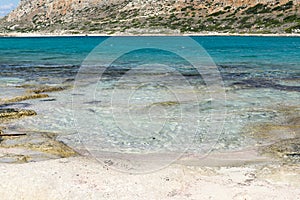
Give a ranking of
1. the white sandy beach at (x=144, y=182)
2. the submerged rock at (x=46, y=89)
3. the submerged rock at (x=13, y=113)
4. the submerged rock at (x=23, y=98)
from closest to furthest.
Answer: the white sandy beach at (x=144, y=182)
the submerged rock at (x=13, y=113)
the submerged rock at (x=23, y=98)
the submerged rock at (x=46, y=89)

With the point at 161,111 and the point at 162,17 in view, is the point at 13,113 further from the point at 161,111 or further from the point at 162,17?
the point at 162,17

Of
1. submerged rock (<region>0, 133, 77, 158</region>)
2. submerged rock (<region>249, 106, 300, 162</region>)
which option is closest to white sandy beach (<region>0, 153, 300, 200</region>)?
submerged rock (<region>0, 133, 77, 158</region>)

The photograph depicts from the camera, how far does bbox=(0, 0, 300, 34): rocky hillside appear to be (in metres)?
112

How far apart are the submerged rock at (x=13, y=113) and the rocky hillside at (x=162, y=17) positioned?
304ft

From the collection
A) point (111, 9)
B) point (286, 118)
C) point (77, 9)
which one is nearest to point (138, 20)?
point (111, 9)

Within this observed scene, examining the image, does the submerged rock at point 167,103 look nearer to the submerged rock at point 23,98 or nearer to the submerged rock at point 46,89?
the submerged rock at point 23,98

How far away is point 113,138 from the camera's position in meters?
13.7

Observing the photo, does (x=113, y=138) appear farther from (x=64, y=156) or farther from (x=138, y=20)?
(x=138, y=20)

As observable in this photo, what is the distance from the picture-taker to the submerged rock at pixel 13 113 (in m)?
16.1

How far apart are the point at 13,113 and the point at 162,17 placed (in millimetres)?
123000

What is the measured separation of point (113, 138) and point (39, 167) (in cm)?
352

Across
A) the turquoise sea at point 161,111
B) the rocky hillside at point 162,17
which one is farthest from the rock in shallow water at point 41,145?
the rocky hillside at point 162,17

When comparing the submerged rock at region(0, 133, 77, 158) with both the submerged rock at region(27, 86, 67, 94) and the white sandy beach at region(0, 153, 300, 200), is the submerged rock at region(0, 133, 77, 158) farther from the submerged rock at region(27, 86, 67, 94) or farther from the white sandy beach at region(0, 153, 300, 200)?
the submerged rock at region(27, 86, 67, 94)

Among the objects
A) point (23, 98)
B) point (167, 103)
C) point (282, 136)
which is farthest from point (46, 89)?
point (282, 136)
